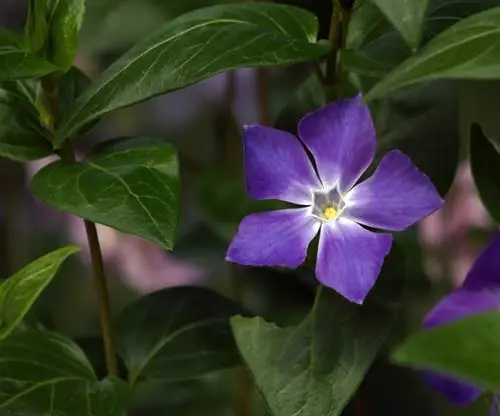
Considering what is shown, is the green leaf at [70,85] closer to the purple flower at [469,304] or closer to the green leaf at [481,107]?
the purple flower at [469,304]

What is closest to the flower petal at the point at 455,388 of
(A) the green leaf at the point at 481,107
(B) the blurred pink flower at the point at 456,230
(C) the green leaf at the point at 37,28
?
(C) the green leaf at the point at 37,28

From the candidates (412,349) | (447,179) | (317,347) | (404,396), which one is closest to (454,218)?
(404,396)

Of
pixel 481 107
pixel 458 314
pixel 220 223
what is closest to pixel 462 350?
pixel 458 314

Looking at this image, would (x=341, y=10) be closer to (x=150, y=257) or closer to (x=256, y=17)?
(x=256, y=17)

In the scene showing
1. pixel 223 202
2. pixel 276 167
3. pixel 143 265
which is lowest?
pixel 143 265

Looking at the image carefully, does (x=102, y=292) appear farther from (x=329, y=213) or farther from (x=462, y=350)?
(x=462, y=350)
